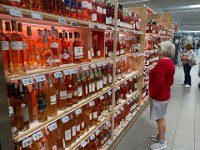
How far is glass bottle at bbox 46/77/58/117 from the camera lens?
144 centimetres

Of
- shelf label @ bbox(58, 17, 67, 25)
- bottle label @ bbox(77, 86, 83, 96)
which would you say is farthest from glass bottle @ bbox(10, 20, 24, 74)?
bottle label @ bbox(77, 86, 83, 96)

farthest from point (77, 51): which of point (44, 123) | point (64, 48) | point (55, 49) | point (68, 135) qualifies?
point (68, 135)

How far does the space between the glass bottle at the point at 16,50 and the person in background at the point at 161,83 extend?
1.80m

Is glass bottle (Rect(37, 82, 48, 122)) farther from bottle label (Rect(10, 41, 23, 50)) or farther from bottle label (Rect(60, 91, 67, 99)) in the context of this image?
bottle label (Rect(10, 41, 23, 50))

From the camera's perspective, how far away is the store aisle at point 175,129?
2779mm

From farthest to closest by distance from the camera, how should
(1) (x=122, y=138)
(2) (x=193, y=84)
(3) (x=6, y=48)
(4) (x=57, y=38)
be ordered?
(2) (x=193, y=84) < (1) (x=122, y=138) < (4) (x=57, y=38) < (3) (x=6, y=48)

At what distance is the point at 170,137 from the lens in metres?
3.00

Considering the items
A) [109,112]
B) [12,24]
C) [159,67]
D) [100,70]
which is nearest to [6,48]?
[12,24]

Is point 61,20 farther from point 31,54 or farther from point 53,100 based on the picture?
point 53,100

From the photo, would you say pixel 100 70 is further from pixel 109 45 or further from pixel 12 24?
pixel 12 24

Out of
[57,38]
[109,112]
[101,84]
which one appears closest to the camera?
[57,38]

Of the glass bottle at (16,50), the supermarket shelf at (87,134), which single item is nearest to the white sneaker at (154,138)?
the supermarket shelf at (87,134)

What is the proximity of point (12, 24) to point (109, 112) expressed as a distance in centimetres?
174

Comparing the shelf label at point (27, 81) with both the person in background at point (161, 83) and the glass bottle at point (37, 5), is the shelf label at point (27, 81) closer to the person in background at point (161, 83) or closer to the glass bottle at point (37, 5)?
the glass bottle at point (37, 5)
